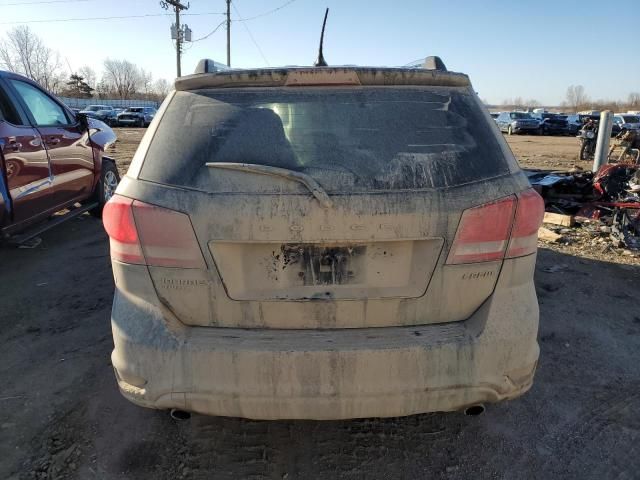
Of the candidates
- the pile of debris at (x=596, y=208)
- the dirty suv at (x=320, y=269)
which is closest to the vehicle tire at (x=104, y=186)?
the dirty suv at (x=320, y=269)

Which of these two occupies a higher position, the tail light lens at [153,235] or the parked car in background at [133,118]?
the parked car in background at [133,118]

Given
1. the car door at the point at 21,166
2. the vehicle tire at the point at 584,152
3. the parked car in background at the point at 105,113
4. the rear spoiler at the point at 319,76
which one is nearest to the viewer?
the rear spoiler at the point at 319,76

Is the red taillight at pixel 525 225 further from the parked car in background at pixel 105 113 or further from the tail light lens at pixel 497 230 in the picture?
the parked car in background at pixel 105 113

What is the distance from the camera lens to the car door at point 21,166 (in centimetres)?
468

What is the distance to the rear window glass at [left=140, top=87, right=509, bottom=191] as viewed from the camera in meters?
2.04

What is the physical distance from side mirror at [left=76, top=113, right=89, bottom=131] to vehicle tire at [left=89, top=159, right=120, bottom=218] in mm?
789

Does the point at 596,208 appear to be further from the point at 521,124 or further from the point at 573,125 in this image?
the point at 573,125

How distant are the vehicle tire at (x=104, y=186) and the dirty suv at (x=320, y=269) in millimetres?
5290

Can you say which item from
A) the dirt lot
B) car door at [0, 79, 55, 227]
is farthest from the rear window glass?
car door at [0, 79, 55, 227]

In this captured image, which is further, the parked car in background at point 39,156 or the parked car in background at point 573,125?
the parked car in background at point 573,125

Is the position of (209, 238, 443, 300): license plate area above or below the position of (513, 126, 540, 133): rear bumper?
below

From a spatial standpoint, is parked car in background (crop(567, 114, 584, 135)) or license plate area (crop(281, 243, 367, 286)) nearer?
license plate area (crop(281, 243, 367, 286))

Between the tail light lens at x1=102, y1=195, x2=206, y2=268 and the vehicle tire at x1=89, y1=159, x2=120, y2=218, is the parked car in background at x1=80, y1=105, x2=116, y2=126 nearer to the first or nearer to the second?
the vehicle tire at x1=89, y1=159, x2=120, y2=218

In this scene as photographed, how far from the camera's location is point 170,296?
2.06 meters
